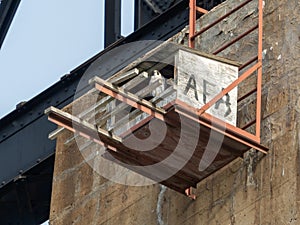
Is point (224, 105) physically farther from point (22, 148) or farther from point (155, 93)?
point (22, 148)

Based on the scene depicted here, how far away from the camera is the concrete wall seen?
1293 centimetres

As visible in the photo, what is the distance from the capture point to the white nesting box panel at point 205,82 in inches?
510

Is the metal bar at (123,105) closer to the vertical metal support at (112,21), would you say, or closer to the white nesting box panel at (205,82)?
the white nesting box panel at (205,82)

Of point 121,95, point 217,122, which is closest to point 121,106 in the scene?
point 121,95

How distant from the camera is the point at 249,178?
523 inches

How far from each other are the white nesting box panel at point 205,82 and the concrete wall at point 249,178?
40 cm

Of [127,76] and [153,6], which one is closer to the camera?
[127,76]

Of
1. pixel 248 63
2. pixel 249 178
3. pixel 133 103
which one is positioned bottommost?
pixel 249 178

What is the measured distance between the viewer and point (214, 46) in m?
14.6

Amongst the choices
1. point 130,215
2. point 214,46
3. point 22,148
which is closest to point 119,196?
point 130,215

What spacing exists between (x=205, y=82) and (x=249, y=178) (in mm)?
853

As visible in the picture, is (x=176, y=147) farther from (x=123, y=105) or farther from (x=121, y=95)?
(x=123, y=105)

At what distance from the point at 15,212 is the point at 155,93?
5.04 m

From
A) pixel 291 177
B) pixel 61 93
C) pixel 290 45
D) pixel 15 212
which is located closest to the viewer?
pixel 291 177
